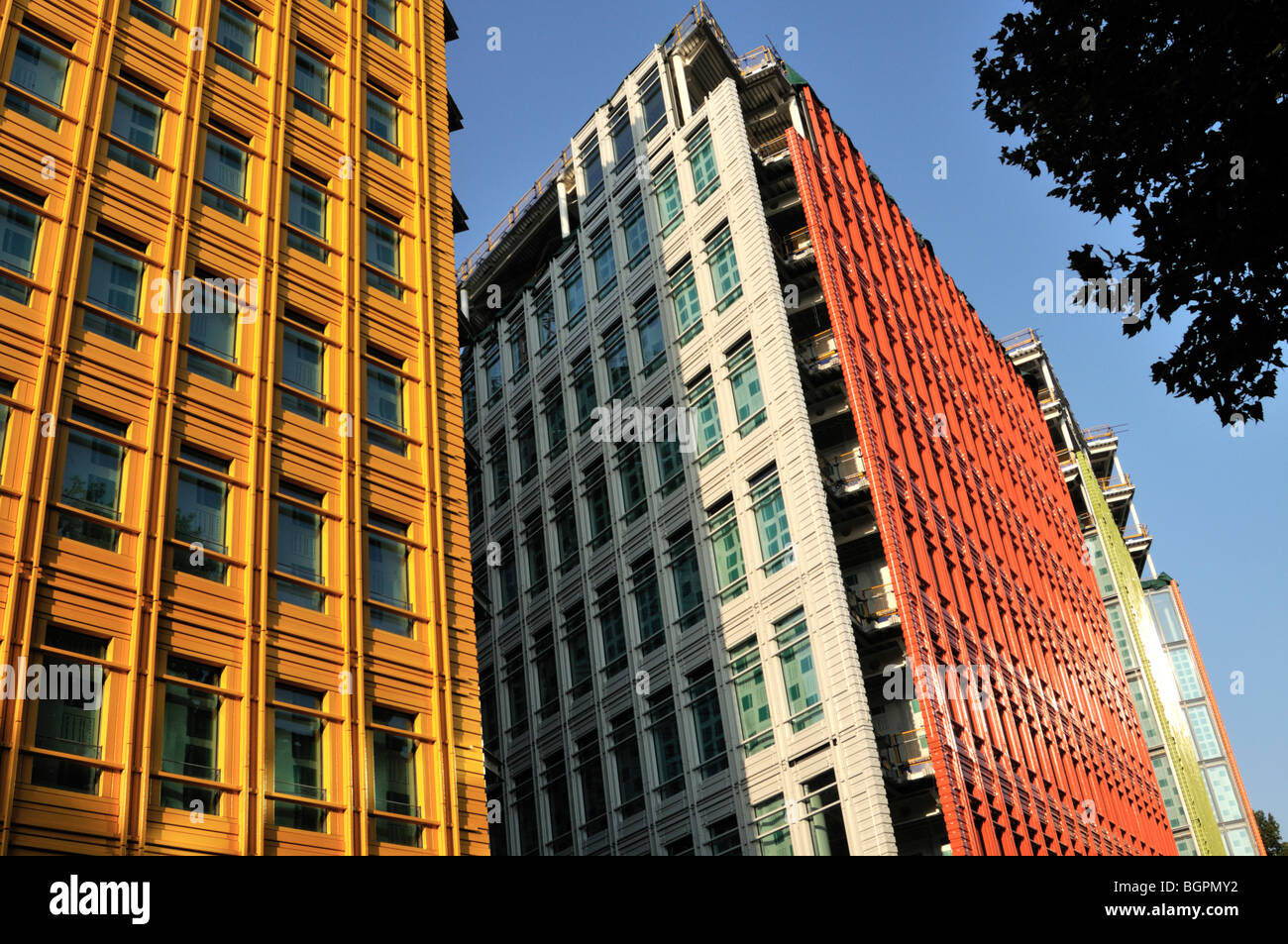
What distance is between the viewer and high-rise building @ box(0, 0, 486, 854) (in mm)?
19781

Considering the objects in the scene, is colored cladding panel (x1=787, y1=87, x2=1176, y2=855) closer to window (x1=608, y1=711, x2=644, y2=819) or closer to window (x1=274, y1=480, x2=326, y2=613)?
window (x1=608, y1=711, x2=644, y2=819)

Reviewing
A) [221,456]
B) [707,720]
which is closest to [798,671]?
[707,720]

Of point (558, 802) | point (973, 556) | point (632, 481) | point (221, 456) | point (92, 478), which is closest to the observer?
point (92, 478)

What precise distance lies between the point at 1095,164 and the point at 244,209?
54.7 ft

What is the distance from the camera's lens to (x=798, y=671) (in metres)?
38.9

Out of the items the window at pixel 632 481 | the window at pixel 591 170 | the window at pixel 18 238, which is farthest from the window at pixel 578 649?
the window at pixel 18 238

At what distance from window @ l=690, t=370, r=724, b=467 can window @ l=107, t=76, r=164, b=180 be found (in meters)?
22.3

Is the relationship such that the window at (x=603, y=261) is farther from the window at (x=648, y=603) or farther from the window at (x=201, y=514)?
the window at (x=201, y=514)

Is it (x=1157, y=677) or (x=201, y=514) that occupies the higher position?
(x=1157, y=677)

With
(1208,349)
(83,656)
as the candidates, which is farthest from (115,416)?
(1208,349)

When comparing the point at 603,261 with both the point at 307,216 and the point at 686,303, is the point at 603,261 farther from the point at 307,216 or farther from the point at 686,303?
the point at 307,216

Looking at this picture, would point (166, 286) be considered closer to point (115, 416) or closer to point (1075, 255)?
point (115, 416)


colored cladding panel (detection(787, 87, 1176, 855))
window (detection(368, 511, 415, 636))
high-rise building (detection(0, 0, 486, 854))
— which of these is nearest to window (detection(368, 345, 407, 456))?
high-rise building (detection(0, 0, 486, 854))

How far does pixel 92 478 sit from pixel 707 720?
930 inches
